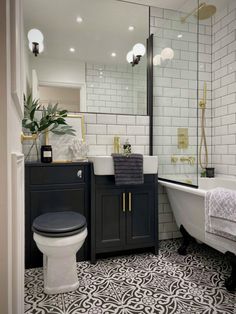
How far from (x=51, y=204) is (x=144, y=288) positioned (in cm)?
106

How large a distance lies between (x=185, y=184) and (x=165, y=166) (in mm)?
463

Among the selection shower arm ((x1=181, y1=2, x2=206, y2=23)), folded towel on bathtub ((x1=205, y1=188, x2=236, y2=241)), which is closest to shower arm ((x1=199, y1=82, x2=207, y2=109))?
shower arm ((x1=181, y1=2, x2=206, y2=23))

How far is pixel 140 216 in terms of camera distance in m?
2.29

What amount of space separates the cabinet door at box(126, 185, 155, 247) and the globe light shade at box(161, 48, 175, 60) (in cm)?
156

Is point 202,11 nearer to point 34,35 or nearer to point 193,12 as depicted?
point 193,12

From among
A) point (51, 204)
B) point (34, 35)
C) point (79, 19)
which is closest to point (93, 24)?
point (79, 19)

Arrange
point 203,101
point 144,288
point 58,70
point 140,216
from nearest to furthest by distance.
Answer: point 144,288, point 140,216, point 58,70, point 203,101

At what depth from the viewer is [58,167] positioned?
2.09m

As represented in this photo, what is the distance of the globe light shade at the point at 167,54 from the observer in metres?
2.69

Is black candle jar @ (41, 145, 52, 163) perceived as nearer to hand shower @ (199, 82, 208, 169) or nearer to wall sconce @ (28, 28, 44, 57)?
wall sconce @ (28, 28, 44, 57)

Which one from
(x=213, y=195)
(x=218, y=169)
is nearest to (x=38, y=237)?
(x=213, y=195)

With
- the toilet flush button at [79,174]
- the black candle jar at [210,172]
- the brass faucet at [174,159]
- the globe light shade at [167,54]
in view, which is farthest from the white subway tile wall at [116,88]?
the black candle jar at [210,172]

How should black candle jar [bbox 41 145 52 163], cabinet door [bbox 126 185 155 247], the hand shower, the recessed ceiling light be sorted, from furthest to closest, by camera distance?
the hand shower
the recessed ceiling light
cabinet door [bbox 126 185 155 247]
black candle jar [bbox 41 145 52 163]

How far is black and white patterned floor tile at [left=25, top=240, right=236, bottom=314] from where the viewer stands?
59.4 inches
